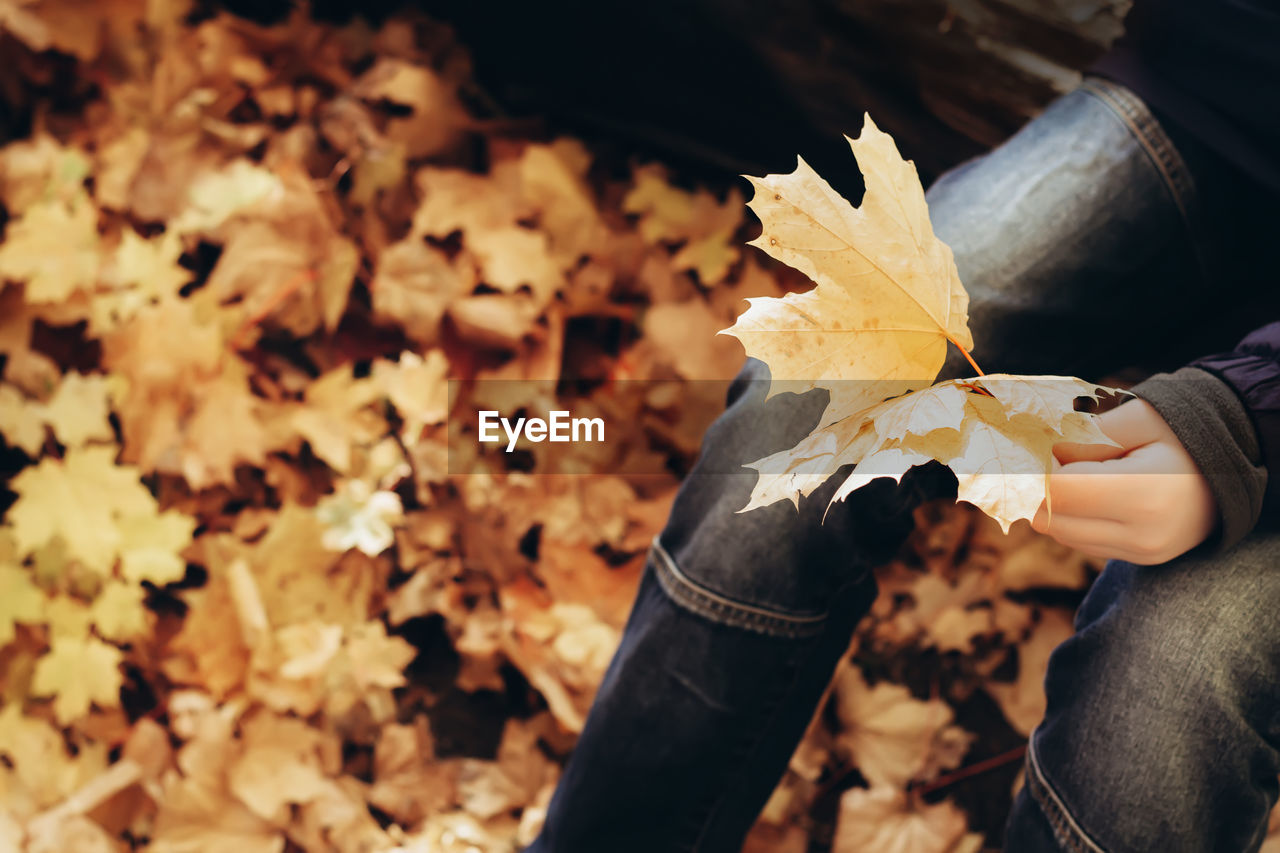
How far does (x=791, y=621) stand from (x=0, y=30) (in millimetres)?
1723

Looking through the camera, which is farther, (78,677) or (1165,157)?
(78,677)

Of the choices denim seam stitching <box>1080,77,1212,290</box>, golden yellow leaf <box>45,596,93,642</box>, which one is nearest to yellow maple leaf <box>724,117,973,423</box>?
denim seam stitching <box>1080,77,1212,290</box>

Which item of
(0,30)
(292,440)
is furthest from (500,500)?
(0,30)

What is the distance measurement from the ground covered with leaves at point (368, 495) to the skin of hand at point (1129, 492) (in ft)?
1.89

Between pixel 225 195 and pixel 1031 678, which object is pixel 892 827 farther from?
pixel 225 195

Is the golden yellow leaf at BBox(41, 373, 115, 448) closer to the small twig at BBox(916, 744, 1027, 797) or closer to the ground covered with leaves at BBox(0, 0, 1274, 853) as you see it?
the ground covered with leaves at BBox(0, 0, 1274, 853)

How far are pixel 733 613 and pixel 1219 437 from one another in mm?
370

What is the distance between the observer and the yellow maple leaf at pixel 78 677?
3.33 feet

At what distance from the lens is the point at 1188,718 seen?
0.53m

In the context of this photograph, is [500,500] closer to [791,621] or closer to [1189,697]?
[791,621]

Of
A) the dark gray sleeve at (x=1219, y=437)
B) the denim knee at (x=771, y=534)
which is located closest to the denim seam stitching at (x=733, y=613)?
the denim knee at (x=771, y=534)

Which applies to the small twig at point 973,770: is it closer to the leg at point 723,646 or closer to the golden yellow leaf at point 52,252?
the leg at point 723,646

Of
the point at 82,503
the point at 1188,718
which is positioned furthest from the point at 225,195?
the point at 1188,718

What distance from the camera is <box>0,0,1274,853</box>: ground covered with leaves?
0.96 metres
